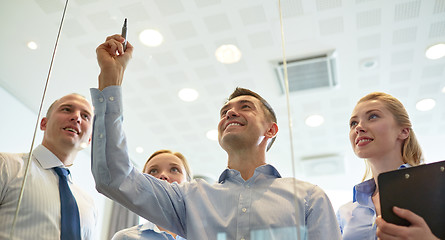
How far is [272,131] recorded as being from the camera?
1385 mm

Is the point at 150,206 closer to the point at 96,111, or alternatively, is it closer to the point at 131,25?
the point at 96,111

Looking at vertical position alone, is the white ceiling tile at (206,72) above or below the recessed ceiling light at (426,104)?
above

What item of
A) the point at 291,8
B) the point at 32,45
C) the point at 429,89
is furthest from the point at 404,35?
the point at 32,45

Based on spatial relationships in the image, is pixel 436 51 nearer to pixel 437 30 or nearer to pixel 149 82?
pixel 437 30

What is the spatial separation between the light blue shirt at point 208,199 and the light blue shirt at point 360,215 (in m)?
0.25

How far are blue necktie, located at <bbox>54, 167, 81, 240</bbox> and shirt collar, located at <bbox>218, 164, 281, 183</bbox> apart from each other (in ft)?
1.38

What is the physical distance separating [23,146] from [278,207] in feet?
2.35

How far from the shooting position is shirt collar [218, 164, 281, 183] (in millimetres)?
1180

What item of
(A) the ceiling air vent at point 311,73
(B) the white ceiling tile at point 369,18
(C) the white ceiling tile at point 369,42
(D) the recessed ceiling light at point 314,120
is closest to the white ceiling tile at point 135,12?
(A) the ceiling air vent at point 311,73

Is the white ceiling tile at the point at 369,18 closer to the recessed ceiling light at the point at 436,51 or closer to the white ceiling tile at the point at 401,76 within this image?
the recessed ceiling light at the point at 436,51

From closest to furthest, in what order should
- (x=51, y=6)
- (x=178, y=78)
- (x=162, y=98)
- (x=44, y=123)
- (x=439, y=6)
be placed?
(x=44, y=123) → (x=51, y=6) → (x=439, y=6) → (x=178, y=78) → (x=162, y=98)

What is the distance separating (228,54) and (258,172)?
1.75 m

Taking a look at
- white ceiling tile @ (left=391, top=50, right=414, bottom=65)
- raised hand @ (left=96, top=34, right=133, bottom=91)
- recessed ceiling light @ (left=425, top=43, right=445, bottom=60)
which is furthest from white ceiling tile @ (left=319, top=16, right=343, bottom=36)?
raised hand @ (left=96, top=34, right=133, bottom=91)

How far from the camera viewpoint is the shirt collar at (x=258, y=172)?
1.18 meters
